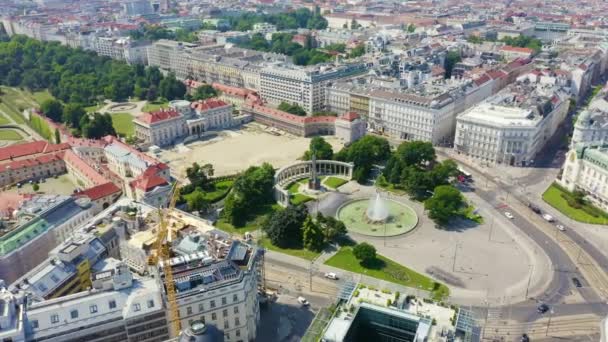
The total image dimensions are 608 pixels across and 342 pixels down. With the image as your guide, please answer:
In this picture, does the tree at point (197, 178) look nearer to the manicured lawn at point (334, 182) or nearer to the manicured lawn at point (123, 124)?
the manicured lawn at point (334, 182)

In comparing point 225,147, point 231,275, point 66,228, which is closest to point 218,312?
point 231,275

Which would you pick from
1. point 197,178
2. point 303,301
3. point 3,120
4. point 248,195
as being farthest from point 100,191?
point 3,120

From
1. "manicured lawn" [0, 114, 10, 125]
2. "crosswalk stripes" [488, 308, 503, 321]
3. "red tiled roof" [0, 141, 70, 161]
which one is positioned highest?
"red tiled roof" [0, 141, 70, 161]

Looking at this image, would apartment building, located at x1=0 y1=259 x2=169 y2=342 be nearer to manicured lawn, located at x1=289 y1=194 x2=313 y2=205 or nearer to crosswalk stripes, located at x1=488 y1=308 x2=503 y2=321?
crosswalk stripes, located at x1=488 y1=308 x2=503 y2=321

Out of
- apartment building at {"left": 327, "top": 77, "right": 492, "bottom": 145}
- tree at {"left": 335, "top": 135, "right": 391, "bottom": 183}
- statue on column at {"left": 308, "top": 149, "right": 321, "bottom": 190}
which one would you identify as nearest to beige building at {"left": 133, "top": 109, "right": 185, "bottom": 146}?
apartment building at {"left": 327, "top": 77, "right": 492, "bottom": 145}

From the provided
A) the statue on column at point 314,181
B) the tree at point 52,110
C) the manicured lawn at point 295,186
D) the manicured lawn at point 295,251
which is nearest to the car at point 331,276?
the manicured lawn at point 295,251
